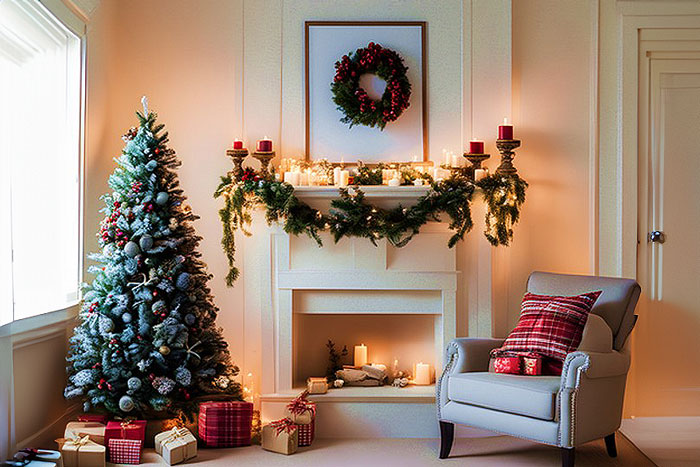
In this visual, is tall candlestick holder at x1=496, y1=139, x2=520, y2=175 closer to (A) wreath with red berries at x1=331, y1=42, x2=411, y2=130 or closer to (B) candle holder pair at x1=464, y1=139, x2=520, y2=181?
(B) candle holder pair at x1=464, y1=139, x2=520, y2=181

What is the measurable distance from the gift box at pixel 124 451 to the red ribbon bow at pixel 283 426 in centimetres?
71

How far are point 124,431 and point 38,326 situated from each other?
0.70m

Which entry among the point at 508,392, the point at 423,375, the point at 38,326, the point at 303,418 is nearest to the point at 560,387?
the point at 508,392

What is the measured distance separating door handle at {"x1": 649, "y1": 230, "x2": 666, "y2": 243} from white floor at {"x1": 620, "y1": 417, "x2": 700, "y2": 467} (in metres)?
1.13

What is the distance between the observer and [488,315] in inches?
174

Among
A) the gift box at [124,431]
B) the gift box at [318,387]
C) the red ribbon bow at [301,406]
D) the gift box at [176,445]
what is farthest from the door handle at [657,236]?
the gift box at [124,431]

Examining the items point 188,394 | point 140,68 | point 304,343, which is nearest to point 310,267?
point 304,343

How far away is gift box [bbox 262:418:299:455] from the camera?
3.86 m

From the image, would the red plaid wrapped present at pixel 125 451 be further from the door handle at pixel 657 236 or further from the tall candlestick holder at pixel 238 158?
the door handle at pixel 657 236

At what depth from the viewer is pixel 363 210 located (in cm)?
419

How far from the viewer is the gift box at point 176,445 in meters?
3.64

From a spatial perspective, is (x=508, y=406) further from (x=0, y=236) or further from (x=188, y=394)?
(x=0, y=236)

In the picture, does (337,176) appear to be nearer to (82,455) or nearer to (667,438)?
(82,455)

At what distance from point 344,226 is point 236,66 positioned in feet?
4.17
